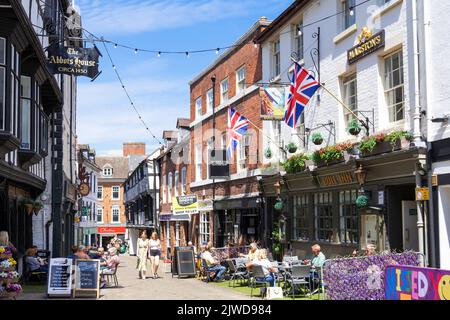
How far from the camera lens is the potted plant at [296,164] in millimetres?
A: 18141

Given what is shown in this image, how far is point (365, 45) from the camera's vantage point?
1484cm

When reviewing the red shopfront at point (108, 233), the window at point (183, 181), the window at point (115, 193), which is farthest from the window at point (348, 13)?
the window at point (115, 193)

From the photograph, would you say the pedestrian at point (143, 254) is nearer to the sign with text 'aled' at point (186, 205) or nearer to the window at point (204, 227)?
the sign with text 'aled' at point (186, 205)

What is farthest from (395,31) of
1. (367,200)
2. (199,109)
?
(199,109)

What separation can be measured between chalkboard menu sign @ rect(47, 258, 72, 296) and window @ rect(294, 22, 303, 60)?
9.82 m

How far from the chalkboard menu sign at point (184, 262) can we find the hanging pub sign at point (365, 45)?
34.0 ft

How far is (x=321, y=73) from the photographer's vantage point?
57.5 ft

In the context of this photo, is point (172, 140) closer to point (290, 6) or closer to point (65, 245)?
point (65, 245)

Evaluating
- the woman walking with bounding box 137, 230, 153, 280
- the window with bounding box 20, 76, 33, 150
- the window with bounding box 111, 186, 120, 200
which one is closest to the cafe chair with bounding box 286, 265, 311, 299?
the window with bounding box 20, 76, 33, 150

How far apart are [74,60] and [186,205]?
10356 millimetres

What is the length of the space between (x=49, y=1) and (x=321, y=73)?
1060 centimetres

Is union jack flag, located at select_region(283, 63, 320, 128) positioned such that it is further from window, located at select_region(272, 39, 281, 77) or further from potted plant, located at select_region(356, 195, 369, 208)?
window, located at select_region(272, 39, 281, 77)

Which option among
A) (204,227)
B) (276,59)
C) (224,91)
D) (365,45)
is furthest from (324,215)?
(204,227)

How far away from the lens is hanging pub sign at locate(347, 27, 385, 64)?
14.2 metres
